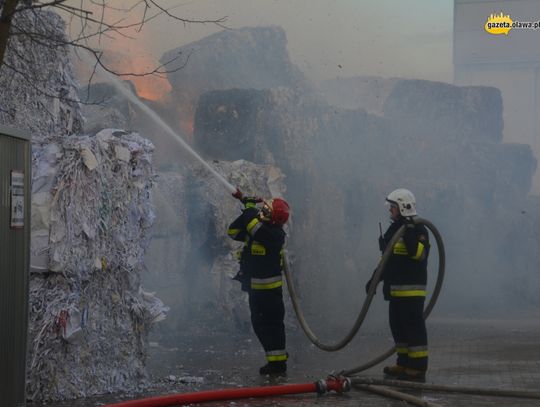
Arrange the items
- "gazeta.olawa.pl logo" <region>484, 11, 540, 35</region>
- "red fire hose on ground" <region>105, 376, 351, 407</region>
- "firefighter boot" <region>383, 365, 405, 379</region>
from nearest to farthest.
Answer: "red fire hose on ground" <region>105, 376, 351, 407</region>, "firefighter boot" <region>383, 365, 405, 379</region>, "gazeta.olawa.pl logo" <region>484, 11, 540, 35</region>

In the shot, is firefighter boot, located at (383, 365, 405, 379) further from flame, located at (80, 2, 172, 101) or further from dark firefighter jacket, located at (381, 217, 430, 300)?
flame, located at (80, 2, 172, 101)

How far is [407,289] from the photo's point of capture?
796 cm

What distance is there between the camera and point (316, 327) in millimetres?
12000

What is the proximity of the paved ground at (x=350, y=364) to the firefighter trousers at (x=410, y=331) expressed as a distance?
8.7 inches

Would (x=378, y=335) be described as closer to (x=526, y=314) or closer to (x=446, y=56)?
(x=526, y=314)

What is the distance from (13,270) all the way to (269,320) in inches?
140

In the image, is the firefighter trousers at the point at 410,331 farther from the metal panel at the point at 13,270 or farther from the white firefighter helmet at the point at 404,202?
the metal panel at the point at 13,270

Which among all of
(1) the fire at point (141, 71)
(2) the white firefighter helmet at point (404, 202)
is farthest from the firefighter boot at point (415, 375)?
(1) the fire at point (141, 71)

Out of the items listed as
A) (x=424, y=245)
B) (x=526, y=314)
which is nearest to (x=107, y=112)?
(x=424, y=245)

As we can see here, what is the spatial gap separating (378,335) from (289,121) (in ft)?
14.6

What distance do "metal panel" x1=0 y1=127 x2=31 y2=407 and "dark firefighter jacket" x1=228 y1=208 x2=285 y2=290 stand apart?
3.07m

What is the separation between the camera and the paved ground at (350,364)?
695cm

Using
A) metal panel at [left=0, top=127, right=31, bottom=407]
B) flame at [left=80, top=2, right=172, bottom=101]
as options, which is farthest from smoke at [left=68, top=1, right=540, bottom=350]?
metal panel at [left=0, top=127, right=31, bottom=407]

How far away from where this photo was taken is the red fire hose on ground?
6172 millimetres
